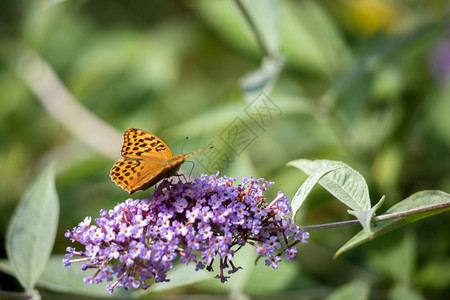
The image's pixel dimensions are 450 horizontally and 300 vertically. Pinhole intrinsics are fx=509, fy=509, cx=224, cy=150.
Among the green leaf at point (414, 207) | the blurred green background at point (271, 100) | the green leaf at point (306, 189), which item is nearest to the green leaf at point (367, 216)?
the green leaf at point (414, 207)

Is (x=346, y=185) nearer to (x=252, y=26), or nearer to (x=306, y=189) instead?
(x=306, y=189)

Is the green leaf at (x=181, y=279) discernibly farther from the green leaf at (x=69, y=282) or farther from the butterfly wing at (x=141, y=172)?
the butterfly wing at (x=141, y=172)

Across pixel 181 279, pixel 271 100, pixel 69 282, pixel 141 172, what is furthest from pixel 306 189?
pixel 271 100

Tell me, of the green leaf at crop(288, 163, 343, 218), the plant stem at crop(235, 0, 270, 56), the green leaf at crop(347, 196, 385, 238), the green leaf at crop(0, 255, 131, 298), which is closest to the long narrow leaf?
the green leaf at crop(288, 163, 343, 218)

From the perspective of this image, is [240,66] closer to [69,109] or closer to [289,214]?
[69,109]

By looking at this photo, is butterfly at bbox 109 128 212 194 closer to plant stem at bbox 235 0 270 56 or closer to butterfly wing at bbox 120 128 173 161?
butterfly wing at bbox 120 128 173 161

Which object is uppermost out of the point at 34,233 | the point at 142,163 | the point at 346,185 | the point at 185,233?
the point at 142,163
